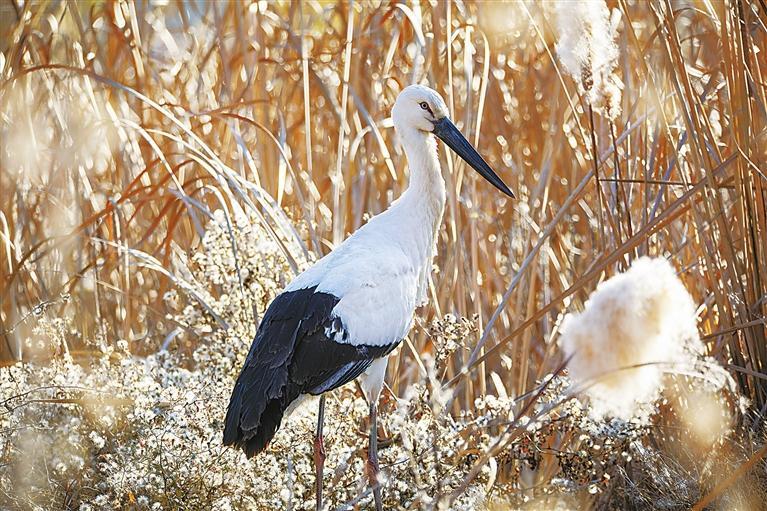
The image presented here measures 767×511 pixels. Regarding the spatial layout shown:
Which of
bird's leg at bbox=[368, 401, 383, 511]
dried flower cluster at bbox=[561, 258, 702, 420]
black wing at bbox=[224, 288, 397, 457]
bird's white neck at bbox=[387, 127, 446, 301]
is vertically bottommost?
dried flower cluster at bbox=[561, 258, 702, 420]

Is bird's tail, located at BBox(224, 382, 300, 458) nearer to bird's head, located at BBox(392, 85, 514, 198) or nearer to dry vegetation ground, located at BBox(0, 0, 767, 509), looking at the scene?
dry vegetation ground, located at BBox(0, 0, 767, 509)

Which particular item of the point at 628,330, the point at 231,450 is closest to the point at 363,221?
the point at 231,450

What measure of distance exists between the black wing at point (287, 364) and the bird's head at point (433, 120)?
895mm

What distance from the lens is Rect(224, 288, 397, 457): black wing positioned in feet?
10.3

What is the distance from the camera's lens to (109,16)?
532cm

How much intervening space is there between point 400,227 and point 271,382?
963 mm

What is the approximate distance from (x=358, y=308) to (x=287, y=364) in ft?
1.28

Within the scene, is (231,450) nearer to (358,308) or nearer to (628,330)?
(358,308)

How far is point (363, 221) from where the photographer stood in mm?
4891

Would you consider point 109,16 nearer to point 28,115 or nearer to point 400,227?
point 28,115

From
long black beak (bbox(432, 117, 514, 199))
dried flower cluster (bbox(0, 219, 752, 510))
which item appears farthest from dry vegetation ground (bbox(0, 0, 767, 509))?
long black beak (bbox(432, 117, 514, 199))

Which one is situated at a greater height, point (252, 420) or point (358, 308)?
point (358, 308)

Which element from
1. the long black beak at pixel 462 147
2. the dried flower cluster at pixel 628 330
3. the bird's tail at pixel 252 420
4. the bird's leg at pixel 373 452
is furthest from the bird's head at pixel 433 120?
the dried flower cluster at pixel 628 330

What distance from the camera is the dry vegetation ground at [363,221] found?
10.3 ft
